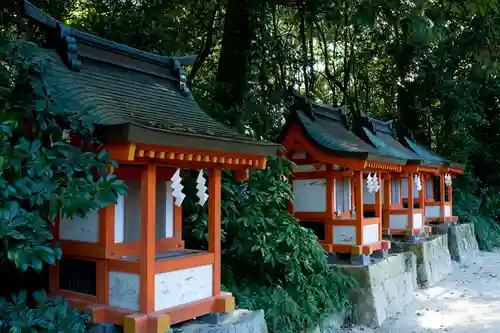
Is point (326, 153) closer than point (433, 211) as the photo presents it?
Yes

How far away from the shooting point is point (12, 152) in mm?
3840

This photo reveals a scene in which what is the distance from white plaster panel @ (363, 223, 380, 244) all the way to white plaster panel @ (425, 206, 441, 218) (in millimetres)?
7308

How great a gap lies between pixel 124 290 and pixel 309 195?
556 cm

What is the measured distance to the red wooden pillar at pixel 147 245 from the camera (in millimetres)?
4676

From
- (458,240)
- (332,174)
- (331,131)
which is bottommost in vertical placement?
(458,240)

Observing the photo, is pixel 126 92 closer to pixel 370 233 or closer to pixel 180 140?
pixel 180 140

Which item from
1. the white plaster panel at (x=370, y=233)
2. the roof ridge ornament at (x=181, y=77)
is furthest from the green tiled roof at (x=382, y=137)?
the roof ridge ornament at (x=181, y=77)

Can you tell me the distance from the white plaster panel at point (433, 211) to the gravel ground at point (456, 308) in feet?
10.2

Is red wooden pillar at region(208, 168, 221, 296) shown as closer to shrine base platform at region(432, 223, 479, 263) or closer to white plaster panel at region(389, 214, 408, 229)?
white plaster panel at region(389, 214, 408, 229)

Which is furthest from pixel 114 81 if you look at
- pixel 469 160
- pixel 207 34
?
pixel 469 160

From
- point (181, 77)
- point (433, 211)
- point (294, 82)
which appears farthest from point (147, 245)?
point (433, 211)

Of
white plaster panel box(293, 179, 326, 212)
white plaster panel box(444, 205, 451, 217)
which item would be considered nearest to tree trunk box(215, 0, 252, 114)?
white plaster panel box(293, 179, 326, 212)

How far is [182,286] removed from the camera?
16.8 feet

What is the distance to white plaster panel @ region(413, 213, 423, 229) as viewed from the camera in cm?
1291
